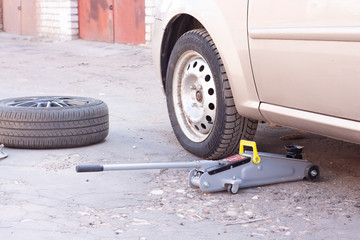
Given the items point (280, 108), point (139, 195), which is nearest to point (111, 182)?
point (139, 195)

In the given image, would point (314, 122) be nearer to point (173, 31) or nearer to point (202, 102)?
point (202, 102)

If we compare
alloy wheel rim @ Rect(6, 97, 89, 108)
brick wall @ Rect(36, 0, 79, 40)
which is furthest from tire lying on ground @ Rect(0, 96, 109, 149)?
brick wall @ Rect(36, 0, 79, 40)

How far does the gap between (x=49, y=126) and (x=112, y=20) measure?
409 inches

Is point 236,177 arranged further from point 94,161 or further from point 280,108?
point 94,161

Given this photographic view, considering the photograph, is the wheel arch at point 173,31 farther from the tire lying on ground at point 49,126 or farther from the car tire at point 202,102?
the tire lying on ground at point 49,126

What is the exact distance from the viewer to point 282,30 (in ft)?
11.2

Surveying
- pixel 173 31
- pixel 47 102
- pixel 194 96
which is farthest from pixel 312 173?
pixel 47 102

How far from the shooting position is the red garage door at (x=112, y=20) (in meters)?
13.8

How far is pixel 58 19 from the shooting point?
1709cm

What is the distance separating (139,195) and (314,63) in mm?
1215

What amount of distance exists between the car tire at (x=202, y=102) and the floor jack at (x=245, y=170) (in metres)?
0.35

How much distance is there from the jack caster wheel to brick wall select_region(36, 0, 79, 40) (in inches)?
522

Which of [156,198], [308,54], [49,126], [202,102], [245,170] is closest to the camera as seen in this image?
[308,54]

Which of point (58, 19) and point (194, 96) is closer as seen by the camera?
point (194, 96)
